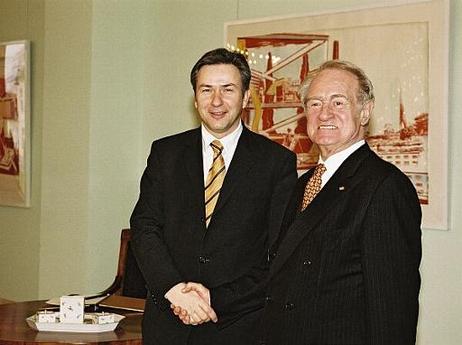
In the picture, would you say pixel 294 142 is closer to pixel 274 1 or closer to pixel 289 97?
pixel 289 97

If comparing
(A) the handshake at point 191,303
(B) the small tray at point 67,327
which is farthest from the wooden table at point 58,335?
(A) the handshake at point 191,303

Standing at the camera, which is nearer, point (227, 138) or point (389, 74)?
point (227, 138)

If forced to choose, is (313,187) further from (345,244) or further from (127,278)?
(127,278)

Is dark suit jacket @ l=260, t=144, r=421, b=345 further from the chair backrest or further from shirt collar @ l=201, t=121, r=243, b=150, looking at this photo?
the chair backrest

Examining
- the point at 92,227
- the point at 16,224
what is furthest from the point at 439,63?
the point at 16,224

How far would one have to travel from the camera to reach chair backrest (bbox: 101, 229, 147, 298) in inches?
211

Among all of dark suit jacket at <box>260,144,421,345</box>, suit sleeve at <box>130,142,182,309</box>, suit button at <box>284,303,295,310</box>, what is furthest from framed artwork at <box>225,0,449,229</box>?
suit button at <box>284,303,295,310</box>

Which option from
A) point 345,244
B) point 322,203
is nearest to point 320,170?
point 322,203

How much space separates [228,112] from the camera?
10.7 feet

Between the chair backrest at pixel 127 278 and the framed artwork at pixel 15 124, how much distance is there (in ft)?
4.36

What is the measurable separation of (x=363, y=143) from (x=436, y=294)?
2.02 m

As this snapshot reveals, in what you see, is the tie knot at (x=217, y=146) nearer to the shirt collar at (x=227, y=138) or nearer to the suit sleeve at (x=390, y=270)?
the shirt collar at (x=227, y=138)

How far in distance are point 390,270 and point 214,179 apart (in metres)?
1.01

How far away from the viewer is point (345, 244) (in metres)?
2.61
